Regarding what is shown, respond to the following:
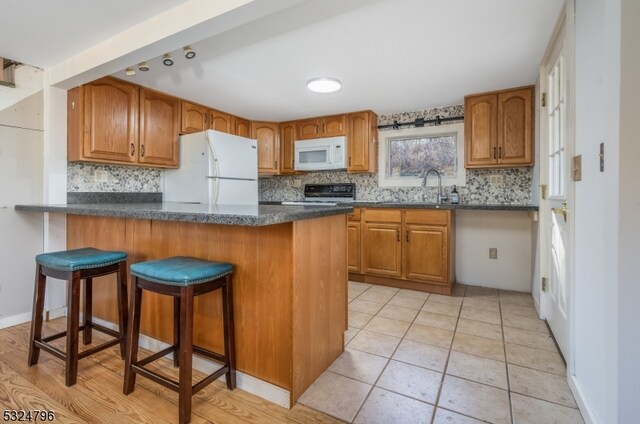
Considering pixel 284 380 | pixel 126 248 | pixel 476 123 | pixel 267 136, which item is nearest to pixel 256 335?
pixel 284 380

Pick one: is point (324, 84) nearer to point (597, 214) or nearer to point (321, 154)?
point (321, 154)

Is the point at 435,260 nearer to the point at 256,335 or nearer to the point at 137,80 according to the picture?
the point at 256,335

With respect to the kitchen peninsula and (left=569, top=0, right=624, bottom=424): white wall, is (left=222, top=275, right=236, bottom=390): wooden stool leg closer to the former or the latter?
the kitchen peninsula

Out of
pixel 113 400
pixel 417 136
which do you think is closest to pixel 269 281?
pixel 113 400

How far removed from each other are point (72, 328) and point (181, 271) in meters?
0.81

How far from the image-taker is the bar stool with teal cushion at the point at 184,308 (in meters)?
1.27

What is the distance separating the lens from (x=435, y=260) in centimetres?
307

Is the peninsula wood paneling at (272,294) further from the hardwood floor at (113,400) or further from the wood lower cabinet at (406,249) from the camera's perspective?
the wood lower cabinet at (406,249)

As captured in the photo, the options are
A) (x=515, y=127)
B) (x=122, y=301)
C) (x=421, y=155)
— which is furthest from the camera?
(x=421, y=155)

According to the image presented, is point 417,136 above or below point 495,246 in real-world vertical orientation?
above

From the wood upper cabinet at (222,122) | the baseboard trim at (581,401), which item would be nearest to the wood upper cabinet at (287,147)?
the wood upper cabinet at (222,122)

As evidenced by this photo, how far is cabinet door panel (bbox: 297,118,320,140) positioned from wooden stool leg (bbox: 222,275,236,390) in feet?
9.87

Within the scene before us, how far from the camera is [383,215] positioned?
10.9 feet

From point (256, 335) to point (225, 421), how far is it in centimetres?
36
